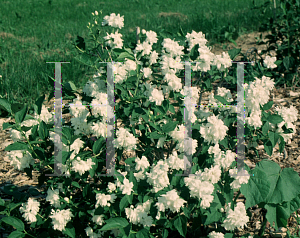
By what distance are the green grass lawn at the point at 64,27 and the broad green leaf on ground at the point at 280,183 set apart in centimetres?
106

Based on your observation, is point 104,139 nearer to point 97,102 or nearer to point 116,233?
point 97,102

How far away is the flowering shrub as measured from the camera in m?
1.56

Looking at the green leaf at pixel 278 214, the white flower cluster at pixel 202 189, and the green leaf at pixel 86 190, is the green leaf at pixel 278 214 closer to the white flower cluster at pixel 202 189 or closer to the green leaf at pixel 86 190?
the white flower cluster at pixel 202 189

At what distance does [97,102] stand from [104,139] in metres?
0.21

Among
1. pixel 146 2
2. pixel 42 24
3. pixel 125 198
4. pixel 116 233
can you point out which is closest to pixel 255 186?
pixel 125 198

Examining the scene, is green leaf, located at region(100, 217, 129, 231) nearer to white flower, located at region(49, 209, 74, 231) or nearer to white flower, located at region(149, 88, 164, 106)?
white flower, located at region(49, 209, 74, 231)

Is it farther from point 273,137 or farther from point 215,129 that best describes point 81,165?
point 273,137

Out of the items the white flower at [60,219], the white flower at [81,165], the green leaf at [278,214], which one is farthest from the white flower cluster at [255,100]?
the white flower at [60,219]

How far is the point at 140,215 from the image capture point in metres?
1.56

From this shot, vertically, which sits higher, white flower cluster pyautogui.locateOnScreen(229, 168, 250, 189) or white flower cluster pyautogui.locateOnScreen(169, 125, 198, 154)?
white flower cluster pyautogui.locateOnScreen(169, 125, 198, 154)

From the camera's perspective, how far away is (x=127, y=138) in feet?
5.27

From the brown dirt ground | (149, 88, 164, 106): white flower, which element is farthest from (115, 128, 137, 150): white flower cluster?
the brown dirt ground

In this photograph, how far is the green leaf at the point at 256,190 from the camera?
1.65 meters

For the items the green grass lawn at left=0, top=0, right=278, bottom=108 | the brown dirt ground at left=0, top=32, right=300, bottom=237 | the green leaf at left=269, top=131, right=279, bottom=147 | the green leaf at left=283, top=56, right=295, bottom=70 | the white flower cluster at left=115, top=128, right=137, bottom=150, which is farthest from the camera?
the green grass lawn at left=0, top=0, right=278, bottom=108
